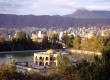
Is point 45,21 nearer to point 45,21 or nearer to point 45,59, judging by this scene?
point 45,21

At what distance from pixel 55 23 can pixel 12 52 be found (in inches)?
2861

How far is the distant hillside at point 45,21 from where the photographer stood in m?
94.4

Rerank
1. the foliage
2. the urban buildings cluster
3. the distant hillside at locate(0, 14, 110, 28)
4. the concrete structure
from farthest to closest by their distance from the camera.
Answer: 1. the distant hillside at locate(0, 14, 110, 28)
2. the urban buildings cluster
3. the foliage
4. the concrete structure

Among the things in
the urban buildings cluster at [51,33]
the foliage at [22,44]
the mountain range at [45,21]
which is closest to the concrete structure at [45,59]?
the foliage at [22,44]

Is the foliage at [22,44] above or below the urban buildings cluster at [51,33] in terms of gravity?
above

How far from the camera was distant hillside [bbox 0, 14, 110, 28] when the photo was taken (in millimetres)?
94431

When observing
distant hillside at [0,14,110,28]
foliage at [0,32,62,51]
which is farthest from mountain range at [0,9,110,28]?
foliage at [0,32,62,51]

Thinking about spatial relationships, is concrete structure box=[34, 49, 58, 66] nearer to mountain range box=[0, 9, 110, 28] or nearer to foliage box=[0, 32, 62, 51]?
foliage box=[0, 32, 62, 51]

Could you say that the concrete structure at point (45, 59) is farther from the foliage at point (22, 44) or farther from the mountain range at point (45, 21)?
the mountain range at point (45, 21)

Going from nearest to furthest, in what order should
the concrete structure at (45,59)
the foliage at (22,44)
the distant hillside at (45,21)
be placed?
1. the concrete structure at (45,59)
2. the foliage at (22,44)
3. the distant hillside at (45,21)

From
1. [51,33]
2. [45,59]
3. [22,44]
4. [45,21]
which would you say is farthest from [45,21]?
[45,59]

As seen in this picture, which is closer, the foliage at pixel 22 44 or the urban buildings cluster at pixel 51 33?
the foliage at pixel 22 44

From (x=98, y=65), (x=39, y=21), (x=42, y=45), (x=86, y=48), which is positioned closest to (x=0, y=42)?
(x=42, y=45)

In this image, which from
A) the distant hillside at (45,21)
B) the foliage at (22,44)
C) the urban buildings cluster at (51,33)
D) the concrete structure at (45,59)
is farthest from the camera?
the distant hillside at (45,21)
